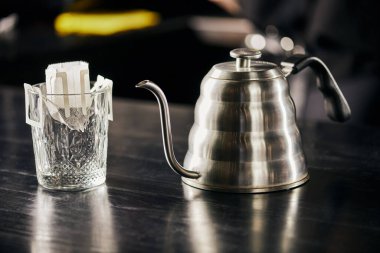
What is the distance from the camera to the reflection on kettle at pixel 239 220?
811 millimetres

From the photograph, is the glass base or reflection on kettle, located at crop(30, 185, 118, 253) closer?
reflection on kettle, located at crop(30, 185, 118, 253)

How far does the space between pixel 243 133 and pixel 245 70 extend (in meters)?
0.10

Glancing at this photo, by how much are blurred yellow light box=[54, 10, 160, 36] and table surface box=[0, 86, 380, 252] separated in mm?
2527

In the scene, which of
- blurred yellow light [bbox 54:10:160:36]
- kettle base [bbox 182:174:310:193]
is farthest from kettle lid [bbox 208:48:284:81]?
blurred yellow light [bbox 54:10:160:36]

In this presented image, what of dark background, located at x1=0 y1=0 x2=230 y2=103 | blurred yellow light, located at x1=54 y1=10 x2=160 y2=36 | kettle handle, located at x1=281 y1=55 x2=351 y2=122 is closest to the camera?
kettle handle, located at x1=281 y1=55 x2=351 y2=122

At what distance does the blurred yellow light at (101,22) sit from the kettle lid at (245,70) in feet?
8.81

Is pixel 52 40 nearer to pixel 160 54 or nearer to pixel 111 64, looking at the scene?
pixel 111 64

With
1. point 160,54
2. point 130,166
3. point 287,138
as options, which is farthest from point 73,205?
point 160,54

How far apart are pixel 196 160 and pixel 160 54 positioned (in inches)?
125

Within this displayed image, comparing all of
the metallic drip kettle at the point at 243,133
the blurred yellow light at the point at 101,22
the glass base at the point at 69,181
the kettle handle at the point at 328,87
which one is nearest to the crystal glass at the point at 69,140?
the glass base at the point at 69,181

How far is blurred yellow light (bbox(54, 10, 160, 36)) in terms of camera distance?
374 cm

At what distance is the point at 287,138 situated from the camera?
1.02m

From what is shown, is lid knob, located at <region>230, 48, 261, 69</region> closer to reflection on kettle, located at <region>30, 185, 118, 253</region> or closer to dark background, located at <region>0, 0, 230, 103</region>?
reflection on kettle, located at <region>30, 185, 118, 253</region>

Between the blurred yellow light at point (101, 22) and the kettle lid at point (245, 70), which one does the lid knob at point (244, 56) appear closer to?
the kettle lid at point (245, 70)
